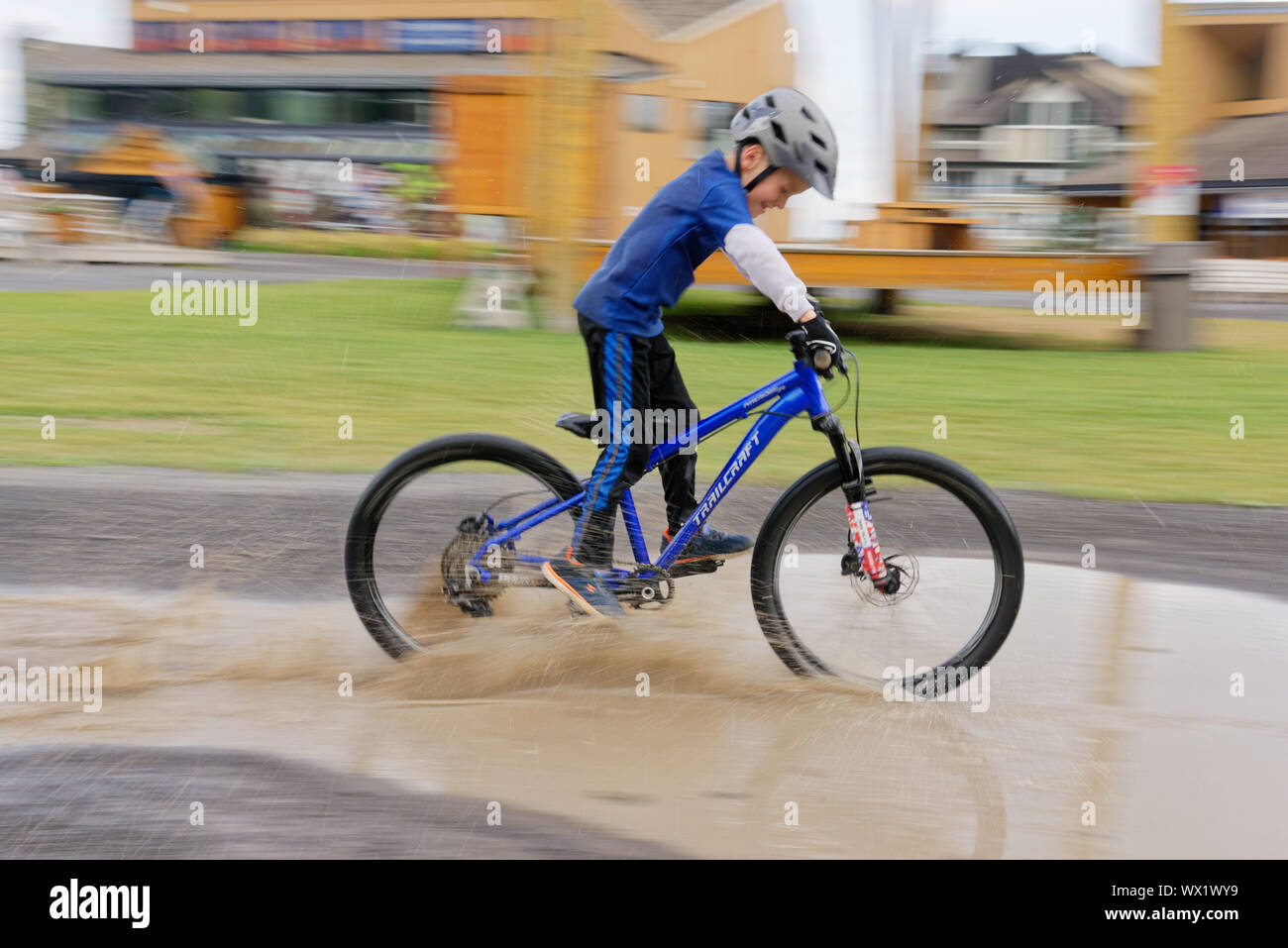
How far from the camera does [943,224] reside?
16141mm

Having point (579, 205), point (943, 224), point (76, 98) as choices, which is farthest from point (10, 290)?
point (76, 98)

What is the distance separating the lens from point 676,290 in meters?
4.20

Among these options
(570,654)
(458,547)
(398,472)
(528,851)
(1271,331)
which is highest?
(1271,331)

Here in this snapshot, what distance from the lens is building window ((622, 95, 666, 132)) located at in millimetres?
17078

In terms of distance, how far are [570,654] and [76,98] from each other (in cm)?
4769

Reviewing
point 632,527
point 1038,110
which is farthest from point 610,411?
point 1038,110

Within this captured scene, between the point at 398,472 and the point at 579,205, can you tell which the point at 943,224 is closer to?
the point at 579,205

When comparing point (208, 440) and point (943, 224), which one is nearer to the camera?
point (208, 440)

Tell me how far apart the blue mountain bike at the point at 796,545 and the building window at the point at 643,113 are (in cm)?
1346
